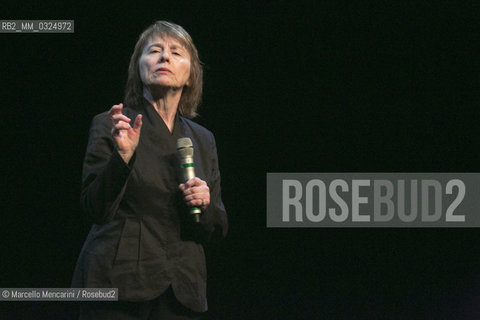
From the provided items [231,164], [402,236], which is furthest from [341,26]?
[402,236]

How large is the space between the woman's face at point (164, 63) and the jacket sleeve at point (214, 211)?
245mm

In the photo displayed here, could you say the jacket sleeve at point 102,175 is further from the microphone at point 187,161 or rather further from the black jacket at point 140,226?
the microphone at point 187,161

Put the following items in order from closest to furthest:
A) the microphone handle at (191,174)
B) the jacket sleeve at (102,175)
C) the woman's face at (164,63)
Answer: the jacket sleeve at (102,175)
the microphone handle at (191,174)
the woman's face at (164,63)

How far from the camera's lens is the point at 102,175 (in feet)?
4.73

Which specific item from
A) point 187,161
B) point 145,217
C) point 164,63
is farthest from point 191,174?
point 164,63

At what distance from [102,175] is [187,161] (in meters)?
0.23

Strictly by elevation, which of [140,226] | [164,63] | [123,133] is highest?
[164,63]

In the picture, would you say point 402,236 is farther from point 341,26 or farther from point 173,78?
point 173,78

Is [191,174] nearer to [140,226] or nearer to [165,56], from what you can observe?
[140,226]

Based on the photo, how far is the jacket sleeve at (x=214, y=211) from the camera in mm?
1619

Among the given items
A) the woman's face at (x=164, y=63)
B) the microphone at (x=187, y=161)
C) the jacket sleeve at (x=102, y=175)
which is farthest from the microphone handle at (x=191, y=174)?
the woman's face at (x=164, y=63)

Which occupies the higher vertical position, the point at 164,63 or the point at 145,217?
the point at 164,63

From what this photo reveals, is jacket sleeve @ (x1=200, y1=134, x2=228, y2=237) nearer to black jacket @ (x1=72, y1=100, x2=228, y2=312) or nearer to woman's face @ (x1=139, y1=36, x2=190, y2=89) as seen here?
black jacket @ (x1=72, y1=100, x2=228, y2=312)

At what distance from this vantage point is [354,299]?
10.1ft
